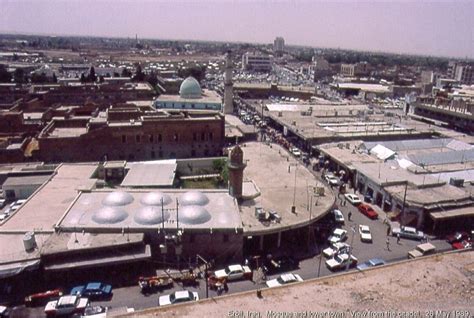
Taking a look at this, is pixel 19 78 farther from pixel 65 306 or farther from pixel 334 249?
pixel 334 249

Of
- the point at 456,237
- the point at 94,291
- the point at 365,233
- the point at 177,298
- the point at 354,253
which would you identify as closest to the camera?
the point at 177,298

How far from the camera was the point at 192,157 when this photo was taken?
44406 mm

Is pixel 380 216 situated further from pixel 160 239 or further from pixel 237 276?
pixel 160 239

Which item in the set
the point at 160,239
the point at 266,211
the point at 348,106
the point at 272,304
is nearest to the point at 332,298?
the point at 272,304

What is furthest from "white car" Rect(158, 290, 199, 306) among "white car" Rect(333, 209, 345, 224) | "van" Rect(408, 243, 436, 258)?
"van" Rect(408, 243, 436, 258)

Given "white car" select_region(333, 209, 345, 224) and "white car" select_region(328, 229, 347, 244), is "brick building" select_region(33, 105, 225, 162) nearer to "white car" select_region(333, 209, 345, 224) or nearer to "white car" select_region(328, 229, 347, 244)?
"white car" select_region(333, 209, 345, 224)

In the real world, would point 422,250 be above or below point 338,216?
below

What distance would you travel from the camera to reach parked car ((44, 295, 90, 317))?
2000 cm

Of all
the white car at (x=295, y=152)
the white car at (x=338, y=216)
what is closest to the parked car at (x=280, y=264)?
the white car at (x=338, y=216)

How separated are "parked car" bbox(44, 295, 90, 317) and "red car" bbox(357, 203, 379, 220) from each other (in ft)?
73.7

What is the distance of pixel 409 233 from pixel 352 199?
6.65 meters

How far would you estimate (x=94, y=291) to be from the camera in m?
21.4

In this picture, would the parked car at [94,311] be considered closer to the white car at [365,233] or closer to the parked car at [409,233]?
the white car at [365,233]

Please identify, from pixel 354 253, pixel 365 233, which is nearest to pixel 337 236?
pixel 354 253
